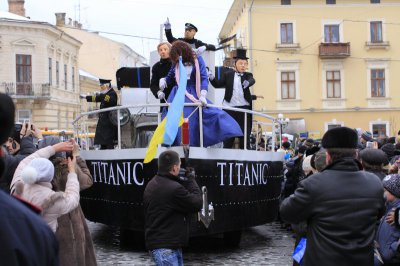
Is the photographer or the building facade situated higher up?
the building facade

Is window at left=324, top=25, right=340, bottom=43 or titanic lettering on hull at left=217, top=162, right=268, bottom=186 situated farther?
window at left=324, top=25, right=340, bottom=43

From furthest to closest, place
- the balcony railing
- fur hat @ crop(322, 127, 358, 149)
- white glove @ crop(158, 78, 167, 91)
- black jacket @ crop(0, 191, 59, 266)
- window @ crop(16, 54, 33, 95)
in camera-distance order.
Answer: window @ crop(16, 54, 33, 95)
the balcony railing
white glove @ crop(158, 78, 167, 91)
fur hat @ crop(322, 127, 358, 149)
black jacket @ crop(0, 191, 59, 266)

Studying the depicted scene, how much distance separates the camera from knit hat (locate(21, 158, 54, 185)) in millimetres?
5141

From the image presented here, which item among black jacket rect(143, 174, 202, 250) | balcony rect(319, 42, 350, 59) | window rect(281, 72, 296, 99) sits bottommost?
black jacket rect(143, 174, 202, 250)

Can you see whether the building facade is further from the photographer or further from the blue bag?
the blue bag

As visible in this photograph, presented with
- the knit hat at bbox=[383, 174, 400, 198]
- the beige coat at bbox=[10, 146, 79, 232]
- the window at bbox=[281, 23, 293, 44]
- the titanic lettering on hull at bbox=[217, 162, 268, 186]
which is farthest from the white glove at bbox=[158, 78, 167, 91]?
the window at bbox=[281, 23, 293, 44]

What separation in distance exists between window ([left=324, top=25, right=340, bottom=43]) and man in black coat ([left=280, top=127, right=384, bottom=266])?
44413 mm

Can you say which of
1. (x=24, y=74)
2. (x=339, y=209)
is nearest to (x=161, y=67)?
(x=339, y=209)

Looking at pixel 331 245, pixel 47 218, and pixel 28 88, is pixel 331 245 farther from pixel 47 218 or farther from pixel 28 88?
pixel 28 88

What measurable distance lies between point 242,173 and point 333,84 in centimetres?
3920

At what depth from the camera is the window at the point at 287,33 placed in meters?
47.6

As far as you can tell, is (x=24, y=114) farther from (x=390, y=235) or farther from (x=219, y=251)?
(x=390, y=235)

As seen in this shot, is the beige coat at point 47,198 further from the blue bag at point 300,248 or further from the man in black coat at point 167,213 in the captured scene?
the blue bag at point 300,248

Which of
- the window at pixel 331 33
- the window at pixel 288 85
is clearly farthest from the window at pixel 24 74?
the window at pixel 331 33
